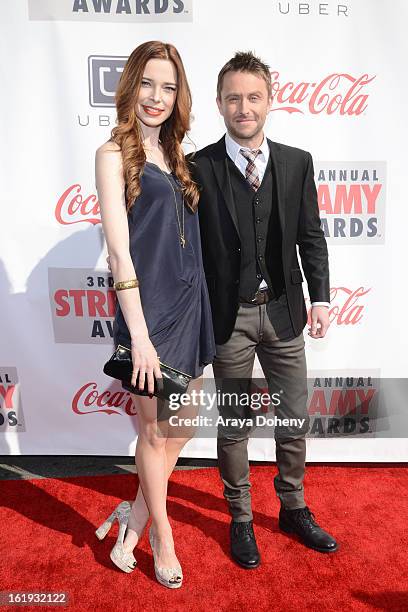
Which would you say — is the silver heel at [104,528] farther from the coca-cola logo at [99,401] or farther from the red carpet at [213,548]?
the coca-cola logo at [99,401]

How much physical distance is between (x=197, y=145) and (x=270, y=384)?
1448 mm

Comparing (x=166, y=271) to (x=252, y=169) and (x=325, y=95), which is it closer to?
(x=252, y=169)

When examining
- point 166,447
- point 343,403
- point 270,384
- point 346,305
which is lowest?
point 343,403

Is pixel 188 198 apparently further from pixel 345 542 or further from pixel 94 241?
pixel 345 542

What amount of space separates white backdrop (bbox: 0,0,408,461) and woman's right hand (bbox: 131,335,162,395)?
1393 millimetres

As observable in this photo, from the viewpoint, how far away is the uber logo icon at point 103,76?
2895 mm

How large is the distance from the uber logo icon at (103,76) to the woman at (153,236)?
1016 millimetres

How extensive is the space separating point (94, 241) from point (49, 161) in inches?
20.7

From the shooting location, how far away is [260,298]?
227 centimetres

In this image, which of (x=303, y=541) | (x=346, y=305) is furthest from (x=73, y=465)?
(x=346, y=305)

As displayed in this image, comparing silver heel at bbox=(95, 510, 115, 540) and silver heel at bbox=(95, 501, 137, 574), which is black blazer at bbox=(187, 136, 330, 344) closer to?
silver heel at bbox=(95, 501, 137, 574)

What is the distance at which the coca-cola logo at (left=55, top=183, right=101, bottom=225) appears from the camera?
308 centimetres

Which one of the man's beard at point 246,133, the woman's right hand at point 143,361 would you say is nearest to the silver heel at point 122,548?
the woman's right hand at point 143,361

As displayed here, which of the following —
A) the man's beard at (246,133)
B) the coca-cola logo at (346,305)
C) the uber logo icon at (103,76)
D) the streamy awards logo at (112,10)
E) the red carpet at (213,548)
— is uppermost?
the streamy awards logo at (112,10)
